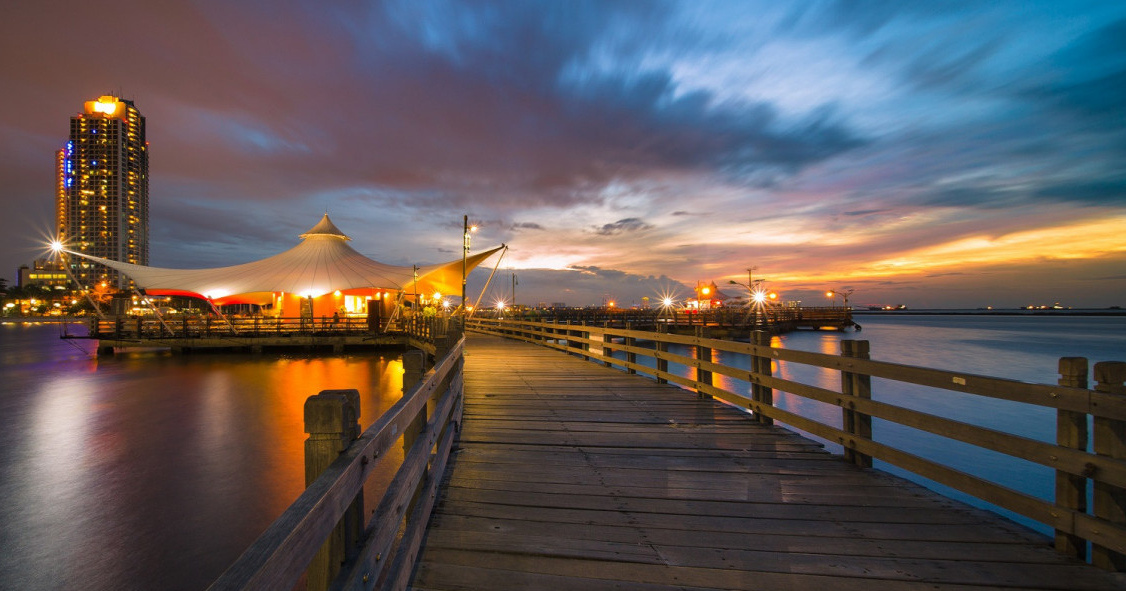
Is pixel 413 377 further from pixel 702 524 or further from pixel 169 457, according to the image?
pixel 169 457

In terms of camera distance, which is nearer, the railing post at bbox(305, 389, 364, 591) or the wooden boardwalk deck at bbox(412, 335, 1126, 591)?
the railing post at bbox(305, 389, 364, 591)

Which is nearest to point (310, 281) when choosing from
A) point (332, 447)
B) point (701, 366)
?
point (701, 366)

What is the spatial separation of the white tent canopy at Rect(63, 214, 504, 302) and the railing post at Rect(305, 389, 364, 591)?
29.7 metres

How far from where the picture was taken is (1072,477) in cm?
284

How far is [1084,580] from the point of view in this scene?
2.57 meters

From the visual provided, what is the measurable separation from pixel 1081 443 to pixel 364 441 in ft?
12.9

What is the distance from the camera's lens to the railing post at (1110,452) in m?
2.63

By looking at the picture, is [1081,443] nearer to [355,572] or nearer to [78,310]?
[355,572]

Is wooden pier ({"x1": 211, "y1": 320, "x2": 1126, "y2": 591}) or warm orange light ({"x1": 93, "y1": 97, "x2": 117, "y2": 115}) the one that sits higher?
warm orange light ({"x1": 93, "y1": 97, "x2": 117, "y2": 115})

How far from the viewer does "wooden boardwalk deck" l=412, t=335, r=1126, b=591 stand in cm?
267

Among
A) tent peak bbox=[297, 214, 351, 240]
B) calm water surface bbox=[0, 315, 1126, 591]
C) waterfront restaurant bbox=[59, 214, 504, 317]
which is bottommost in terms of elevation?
calm water surface bbox=[0, 315, 1126, 591]

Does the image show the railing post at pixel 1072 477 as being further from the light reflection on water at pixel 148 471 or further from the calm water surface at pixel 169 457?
the light reflection on water at pixel 148 471

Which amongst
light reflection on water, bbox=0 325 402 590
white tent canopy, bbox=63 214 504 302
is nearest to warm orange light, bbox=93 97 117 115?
white tent canopy, bbox=63 214 504 302

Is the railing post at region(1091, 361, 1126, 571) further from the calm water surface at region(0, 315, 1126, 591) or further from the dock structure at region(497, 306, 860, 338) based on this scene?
the dock structure at region(497, 306, 860, 338)
